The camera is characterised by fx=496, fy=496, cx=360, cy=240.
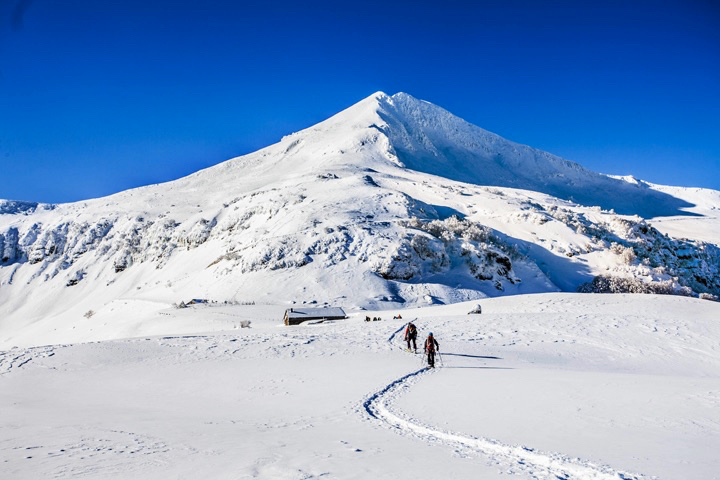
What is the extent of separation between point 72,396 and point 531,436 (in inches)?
501

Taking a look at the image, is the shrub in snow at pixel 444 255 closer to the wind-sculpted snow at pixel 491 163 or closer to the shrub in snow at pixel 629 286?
the shrub in snow at pixel 629 286

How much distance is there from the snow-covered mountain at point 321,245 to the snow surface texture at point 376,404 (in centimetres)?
2310

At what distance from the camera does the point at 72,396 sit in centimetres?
1448

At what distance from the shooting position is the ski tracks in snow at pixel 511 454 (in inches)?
283

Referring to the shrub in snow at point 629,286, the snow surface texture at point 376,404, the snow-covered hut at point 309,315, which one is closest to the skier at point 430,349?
the snow surface texture at point 376,404

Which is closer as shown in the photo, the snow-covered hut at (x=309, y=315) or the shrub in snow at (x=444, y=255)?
the snow-covered hut at (x=309, y=315)

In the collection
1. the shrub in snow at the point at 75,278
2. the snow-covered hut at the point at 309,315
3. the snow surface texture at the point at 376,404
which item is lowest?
the snow surface texture at the point at 376,404

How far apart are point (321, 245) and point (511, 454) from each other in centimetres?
4773

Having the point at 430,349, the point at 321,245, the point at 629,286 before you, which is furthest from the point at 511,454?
the point at 629,286

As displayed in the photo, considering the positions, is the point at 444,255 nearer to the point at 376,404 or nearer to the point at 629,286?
the point at 629,286

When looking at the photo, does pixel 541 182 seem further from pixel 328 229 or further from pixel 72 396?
pixel 72 396

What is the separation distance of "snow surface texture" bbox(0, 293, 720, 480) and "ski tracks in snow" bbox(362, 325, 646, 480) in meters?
0.05

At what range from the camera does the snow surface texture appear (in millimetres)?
7691

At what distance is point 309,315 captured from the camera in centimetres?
3584
